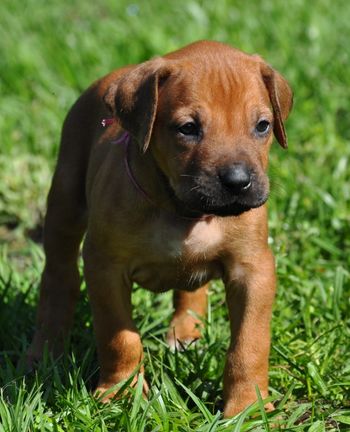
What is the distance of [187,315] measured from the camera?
557 cm

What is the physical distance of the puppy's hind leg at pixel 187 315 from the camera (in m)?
5.53

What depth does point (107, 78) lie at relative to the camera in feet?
17.4

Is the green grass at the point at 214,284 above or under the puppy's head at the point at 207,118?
under

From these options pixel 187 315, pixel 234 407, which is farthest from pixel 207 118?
pixel 187 315

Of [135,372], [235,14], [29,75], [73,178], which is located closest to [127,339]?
[135,372]

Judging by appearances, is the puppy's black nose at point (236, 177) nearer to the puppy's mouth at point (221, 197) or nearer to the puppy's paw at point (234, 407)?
the puppy's mouth at point (221, 197)

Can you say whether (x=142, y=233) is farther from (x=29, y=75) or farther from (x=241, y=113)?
(x=29, y=75)

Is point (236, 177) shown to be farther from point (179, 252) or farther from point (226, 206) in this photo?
point (179, 252)

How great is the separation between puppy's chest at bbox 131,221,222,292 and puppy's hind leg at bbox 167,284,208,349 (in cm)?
91

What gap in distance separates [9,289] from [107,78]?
1377mm

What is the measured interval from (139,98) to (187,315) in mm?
1602

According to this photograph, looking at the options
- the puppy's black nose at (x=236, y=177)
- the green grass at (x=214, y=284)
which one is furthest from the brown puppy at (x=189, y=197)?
the green grass at (x=214, y=284)

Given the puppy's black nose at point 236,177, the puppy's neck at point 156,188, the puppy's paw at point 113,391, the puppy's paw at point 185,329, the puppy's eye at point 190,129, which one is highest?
the puppy's eye at point 190,129

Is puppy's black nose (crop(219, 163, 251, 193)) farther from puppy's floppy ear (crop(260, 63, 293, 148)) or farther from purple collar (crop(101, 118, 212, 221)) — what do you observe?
puppy's floppy ear (crop(260, 63, 293, 148))
